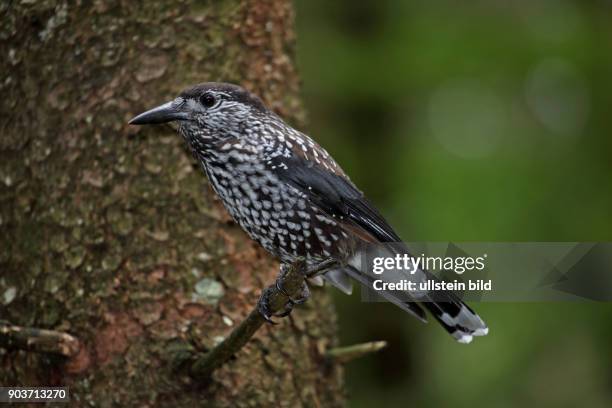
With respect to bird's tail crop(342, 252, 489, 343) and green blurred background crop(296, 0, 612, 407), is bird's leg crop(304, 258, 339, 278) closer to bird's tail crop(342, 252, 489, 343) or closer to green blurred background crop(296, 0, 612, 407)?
bird's tail crop(342, 252, 489, 343)

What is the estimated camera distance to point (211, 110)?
3305 millimetres

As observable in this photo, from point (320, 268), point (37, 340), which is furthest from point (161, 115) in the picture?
point (37, 340)

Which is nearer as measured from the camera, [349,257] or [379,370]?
[349,257]

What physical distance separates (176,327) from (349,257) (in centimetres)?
78

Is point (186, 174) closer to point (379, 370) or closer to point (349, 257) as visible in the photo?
point (349, 257)

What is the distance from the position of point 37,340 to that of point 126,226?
63cm

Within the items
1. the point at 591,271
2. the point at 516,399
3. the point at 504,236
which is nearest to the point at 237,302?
the point at 591,271

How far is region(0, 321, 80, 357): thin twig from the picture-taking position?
3.14 meters

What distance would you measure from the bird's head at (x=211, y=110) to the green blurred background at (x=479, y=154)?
2.00m

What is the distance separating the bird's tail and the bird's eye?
34.8 inches

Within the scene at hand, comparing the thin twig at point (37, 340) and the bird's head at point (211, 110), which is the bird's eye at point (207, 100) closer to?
the bird's head at point (211, 110)

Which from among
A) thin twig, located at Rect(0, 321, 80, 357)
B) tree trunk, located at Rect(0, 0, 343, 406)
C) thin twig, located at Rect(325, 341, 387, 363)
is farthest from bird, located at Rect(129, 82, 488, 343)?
thin twig, located at Rect(0, 321, 80, 357)

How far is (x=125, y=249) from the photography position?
11.6 feet

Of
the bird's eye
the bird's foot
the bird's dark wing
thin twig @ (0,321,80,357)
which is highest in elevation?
the bird's eye
